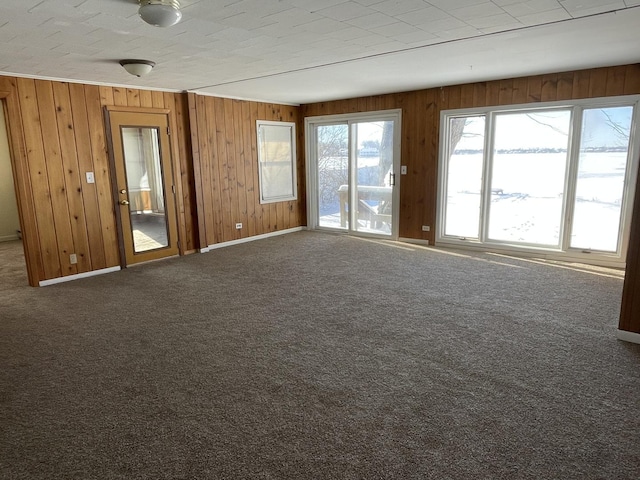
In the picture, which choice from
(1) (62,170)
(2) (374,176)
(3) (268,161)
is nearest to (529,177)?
(2) (374,176)

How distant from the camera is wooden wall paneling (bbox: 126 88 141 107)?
527 cm

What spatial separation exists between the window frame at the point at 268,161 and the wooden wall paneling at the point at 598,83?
464 cm

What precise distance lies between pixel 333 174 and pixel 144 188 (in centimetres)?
335

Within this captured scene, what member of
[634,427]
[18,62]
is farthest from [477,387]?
[18,62]

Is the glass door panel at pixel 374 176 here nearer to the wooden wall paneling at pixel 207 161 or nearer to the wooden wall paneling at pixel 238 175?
the wooden wall paneling at pixel 238 175

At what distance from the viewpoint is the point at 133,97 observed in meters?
5.32

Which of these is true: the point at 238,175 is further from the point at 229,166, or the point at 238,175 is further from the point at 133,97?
the point at 133,97

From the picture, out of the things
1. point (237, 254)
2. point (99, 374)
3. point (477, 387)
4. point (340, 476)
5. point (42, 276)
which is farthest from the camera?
point (237, 254)

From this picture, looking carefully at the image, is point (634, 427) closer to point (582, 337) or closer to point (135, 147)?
point (582, 337)

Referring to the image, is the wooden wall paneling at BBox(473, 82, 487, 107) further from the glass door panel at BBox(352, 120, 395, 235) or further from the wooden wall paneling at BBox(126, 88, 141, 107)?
the wooden wall paneling at BBox(126, 88, 141, 107)

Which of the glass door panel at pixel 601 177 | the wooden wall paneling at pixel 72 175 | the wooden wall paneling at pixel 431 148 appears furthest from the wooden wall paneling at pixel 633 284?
the wooden wall paneling at pixel 72 175

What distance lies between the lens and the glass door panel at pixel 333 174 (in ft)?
23.9

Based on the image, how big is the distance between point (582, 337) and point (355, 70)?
3.40m

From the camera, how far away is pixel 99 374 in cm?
272
